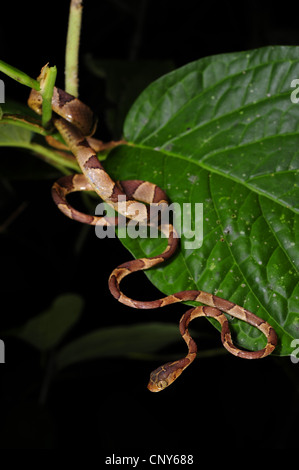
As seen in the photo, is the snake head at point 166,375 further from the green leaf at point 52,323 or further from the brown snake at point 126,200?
the green leaf at point 52,323

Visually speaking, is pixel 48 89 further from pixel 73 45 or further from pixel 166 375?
pixel 166 375

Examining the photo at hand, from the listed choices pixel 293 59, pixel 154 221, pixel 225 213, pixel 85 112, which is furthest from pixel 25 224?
pixel 293 59

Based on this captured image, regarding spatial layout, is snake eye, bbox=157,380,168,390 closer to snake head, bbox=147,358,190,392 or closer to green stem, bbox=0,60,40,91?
snake head, bbox=147,358,190,392

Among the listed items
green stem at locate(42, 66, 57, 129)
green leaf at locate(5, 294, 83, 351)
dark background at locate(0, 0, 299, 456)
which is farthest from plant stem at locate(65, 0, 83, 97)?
green leaf at locate(5, 294, 83, 351)

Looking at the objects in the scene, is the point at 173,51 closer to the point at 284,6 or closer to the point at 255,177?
the point at 284,6

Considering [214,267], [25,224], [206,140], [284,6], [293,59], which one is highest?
[284,6]

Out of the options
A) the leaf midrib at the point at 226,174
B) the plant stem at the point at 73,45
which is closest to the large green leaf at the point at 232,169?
the leaf midrib at the point at 226,174

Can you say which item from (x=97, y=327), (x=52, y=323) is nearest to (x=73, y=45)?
(x=52, y=323)
